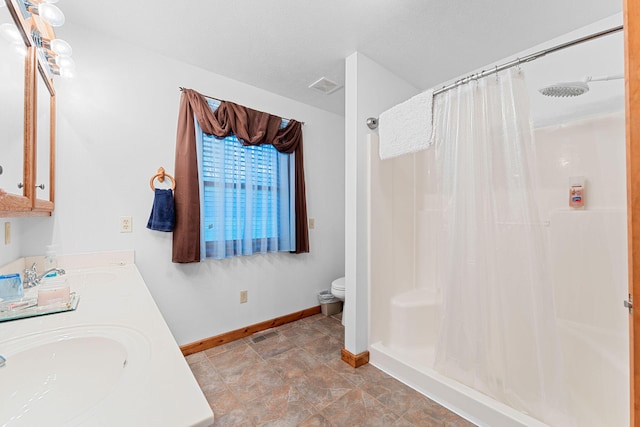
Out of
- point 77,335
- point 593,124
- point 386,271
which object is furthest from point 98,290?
point 593,124

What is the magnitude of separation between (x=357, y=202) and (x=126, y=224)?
162 cm

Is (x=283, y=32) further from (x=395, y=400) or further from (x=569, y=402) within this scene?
(x=569, y=402)

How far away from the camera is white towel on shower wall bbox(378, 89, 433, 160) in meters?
1.63

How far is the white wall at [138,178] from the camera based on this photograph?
1670mm

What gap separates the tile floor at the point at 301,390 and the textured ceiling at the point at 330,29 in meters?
2.28

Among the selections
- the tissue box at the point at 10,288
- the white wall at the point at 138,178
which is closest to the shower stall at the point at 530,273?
the white wall at the point at 138,178

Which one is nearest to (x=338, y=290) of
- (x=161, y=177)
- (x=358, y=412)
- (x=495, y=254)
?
(x=358, y=412)

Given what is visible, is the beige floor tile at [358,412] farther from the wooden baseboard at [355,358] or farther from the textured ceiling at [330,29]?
the textured ceiling at [330,29]

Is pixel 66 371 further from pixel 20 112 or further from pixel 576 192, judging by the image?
pixel 576 192

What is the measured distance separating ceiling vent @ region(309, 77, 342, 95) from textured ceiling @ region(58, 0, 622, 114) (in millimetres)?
109

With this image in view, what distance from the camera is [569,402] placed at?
1.25 metres

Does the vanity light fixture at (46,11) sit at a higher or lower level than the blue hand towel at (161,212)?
higher


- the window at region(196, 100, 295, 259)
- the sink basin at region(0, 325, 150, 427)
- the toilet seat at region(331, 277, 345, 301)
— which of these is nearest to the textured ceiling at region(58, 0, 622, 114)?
the window at region(196, 100, 295, 259)

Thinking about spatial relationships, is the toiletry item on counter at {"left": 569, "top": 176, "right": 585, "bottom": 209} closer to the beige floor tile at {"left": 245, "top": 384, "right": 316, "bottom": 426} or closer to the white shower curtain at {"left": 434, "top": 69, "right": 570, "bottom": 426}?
the white shower curtain at {"left": 434, "top": 69, "right": 570, "bottom": 426}
